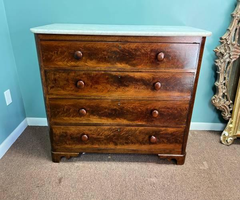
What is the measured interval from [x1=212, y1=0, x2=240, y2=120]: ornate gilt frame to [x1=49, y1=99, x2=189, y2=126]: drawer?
557 mm

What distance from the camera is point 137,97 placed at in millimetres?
1271

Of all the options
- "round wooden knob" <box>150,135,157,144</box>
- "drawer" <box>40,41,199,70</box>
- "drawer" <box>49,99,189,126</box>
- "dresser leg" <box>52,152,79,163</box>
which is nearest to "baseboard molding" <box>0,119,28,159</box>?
"dresser leg" <box>52,152,79,163</box>

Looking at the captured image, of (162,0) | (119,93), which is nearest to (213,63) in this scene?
(162,0)

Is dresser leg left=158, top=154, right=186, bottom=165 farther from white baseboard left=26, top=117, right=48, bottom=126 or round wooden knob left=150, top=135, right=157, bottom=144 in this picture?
white baseboard left=26, top=117, right=48, bottom=126

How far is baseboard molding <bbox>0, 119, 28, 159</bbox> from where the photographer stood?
154 cm

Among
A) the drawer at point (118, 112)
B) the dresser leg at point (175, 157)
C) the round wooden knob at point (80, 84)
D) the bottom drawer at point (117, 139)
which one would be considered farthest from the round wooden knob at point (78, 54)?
the dresser leg at point (175, 157)

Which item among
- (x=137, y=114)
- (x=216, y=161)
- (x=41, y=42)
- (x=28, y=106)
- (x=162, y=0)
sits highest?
(x=162, y=0)

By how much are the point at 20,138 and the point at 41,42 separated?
1.04 metres

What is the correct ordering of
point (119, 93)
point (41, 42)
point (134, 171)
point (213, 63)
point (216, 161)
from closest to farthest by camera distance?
point (41, 42)
point (119, 93)
point (134, 171)
point (216, 161)
point (213, 63)

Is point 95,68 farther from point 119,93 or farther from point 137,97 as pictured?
point 137,97

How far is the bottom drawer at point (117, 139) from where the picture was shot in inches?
53.8

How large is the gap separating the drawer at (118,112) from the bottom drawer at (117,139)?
0.06 metres

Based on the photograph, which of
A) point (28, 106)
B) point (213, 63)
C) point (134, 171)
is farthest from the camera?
point (28, 106)

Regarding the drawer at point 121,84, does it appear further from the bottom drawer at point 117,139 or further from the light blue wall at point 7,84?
the light blue wall at point 7,84
